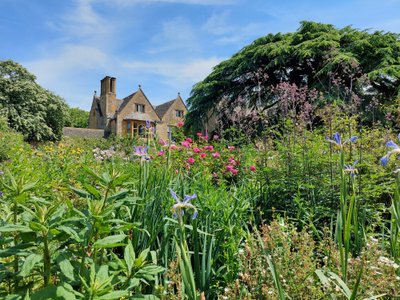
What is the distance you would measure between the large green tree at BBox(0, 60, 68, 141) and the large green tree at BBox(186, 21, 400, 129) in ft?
54.0

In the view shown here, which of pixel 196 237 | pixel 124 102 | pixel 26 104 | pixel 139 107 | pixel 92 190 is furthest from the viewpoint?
pixel 124 102

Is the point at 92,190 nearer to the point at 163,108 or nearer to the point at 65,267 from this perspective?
the point at 65,267

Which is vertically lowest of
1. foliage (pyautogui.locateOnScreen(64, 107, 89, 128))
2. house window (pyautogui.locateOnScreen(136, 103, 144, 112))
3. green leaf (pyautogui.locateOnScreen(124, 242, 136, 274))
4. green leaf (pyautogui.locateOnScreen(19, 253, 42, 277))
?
green leaf (pyautogui.locateOnScreen(124, 242, 136, 274))

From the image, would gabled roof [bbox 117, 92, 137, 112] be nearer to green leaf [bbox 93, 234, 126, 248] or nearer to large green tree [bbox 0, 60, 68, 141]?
large green tree [bbox 0, 60, 68, 141]

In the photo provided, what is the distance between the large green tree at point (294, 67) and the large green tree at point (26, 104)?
16.5m

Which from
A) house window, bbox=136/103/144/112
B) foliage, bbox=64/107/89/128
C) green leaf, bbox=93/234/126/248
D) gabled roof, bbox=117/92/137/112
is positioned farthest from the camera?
foliage, bbox=64/107/89/128

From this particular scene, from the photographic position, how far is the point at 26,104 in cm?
2708

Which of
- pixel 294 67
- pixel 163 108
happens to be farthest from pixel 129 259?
pixel 163 108

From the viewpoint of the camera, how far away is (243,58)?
16.2 meters

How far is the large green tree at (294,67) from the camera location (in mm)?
13211

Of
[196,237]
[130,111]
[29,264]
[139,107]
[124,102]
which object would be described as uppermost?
[124,102]

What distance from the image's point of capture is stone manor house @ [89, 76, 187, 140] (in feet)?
120

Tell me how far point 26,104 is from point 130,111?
11831mm

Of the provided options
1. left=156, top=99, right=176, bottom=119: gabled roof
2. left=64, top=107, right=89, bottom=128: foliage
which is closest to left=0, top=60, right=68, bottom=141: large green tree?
left=156, top=99, right=176, bottom=119: gabled roof
